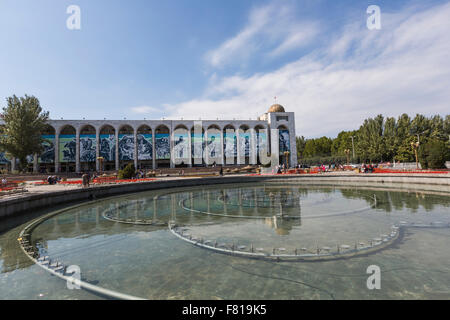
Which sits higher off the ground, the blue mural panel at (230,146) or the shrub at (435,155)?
the blue mural panel at (230,146)

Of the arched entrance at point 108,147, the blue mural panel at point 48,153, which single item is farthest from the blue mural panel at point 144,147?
the blue mural panel at point 48,153

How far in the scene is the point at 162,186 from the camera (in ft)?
68.5

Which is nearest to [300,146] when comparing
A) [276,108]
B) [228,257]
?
[276,108]

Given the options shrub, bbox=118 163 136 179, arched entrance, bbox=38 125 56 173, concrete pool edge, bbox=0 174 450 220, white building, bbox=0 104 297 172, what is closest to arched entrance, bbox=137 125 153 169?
white building, bbox=0 104 297 172

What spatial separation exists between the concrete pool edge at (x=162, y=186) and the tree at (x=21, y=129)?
2685cm

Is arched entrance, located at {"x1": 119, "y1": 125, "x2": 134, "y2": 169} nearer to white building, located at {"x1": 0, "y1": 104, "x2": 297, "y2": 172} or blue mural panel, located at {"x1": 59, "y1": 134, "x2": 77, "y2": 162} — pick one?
white building, located at {"x1": 0, "y1": 104, "x2": 297, "y2": 172}

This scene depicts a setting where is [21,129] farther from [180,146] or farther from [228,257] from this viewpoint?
[228,257]

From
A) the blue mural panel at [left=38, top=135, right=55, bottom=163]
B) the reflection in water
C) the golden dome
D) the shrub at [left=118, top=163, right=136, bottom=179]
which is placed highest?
the golden dome

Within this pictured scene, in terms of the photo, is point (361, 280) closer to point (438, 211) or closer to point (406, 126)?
point (438, 211)

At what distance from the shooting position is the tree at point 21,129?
32.6 m

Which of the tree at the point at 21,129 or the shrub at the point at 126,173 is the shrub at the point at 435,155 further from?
the tree at the point at 21,129

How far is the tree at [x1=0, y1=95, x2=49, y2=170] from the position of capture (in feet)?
107

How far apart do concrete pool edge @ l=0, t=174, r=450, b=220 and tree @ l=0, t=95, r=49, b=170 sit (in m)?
26.9

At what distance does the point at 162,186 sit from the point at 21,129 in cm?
2748
